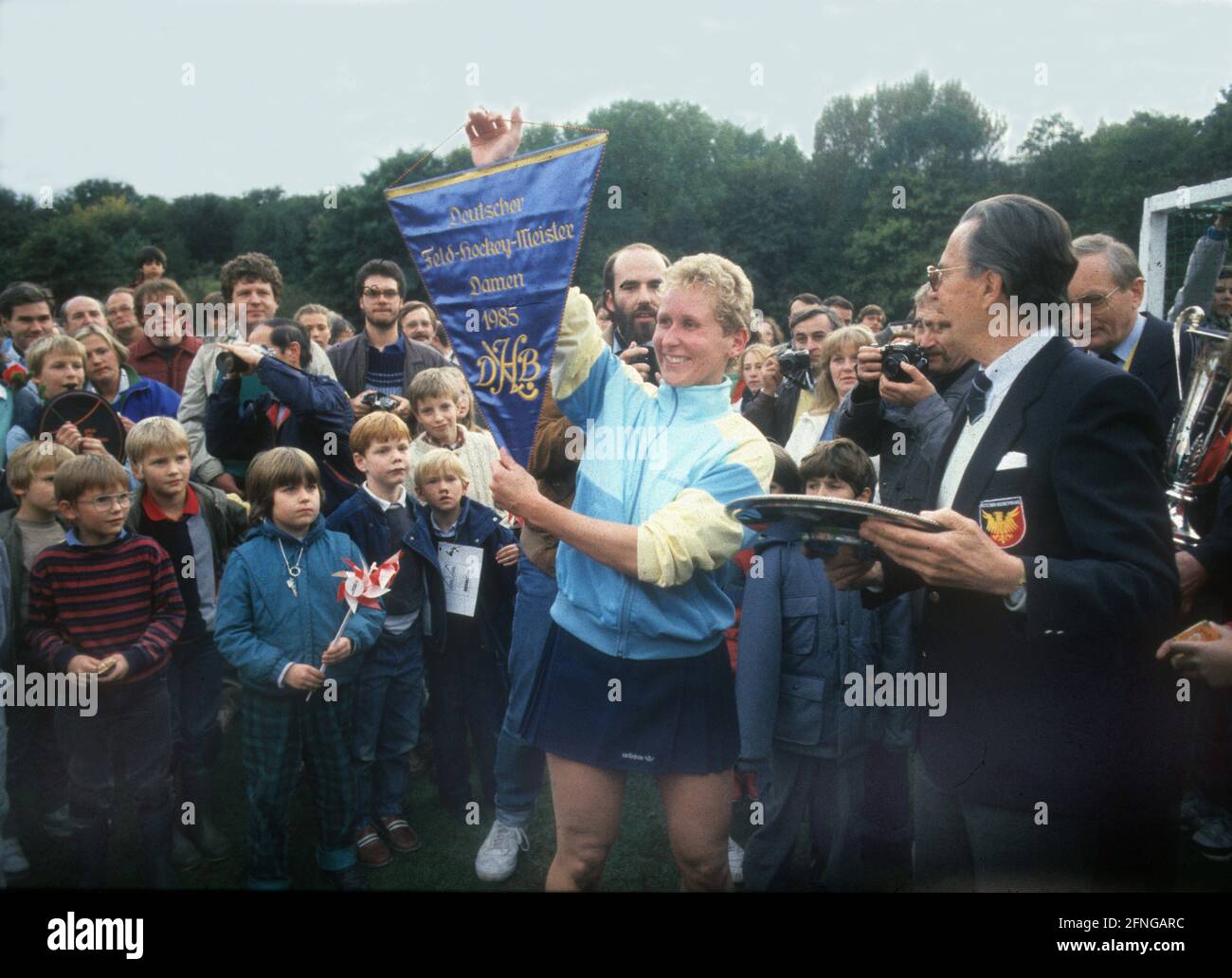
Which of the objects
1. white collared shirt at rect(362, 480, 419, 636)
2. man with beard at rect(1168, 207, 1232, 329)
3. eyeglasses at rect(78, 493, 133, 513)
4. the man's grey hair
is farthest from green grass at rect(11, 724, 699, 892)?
man with beard at rect(1168, 207, 1232, 329)

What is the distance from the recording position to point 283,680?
3.22 meters

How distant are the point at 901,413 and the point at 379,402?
255cm

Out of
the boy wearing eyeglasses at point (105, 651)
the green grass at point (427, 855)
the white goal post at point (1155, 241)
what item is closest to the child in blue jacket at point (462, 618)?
the green grass at point (427, 855)

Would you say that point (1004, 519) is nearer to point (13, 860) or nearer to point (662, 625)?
point (662, 625)

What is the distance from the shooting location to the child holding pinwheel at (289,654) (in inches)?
130

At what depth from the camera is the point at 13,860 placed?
11.5 ft

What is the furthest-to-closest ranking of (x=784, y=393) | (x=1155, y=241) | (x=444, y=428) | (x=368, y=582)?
1. (x=1155, y=241)
2. (x=784, y=393)
3. (x=444, y=428)
4. (x=368, y=582)

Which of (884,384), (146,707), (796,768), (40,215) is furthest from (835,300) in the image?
(40,215)

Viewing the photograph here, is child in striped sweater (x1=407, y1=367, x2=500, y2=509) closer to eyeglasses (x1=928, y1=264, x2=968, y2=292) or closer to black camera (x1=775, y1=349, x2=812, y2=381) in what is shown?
black camera (x1=775, y1=349, x2=812, y2=381)

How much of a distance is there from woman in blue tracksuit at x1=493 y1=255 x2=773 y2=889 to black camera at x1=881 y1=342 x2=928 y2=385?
3.24 feet

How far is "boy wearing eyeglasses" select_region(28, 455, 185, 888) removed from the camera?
10.6ft

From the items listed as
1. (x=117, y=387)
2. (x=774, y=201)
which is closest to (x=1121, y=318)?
(x=117, y=387)

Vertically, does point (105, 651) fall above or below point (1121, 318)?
below
